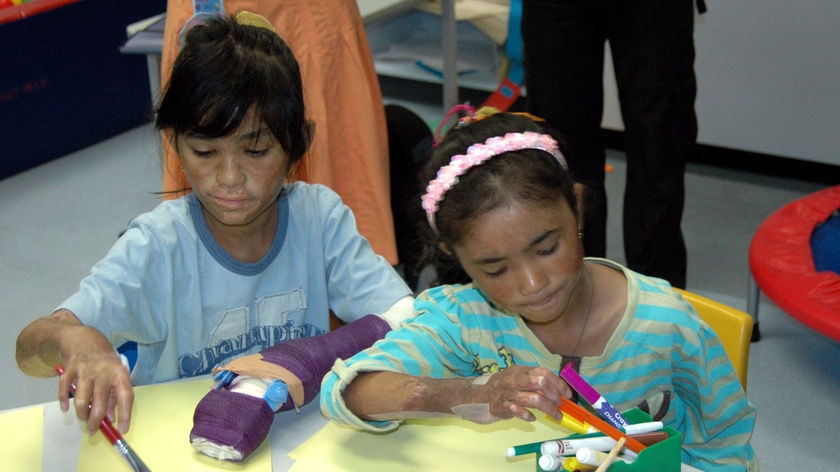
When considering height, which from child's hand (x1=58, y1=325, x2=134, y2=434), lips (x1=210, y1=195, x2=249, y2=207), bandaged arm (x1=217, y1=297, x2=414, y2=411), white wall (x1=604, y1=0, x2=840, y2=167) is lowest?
white wall (x1=604, y1=0, x2=840, y2=167)

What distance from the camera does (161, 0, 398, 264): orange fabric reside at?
203 cm

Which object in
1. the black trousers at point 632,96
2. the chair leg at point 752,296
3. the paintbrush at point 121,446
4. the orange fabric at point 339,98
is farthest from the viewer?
the chair leg at point 752,296

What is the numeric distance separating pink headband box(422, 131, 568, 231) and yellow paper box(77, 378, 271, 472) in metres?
0.35

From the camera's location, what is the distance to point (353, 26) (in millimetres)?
2143

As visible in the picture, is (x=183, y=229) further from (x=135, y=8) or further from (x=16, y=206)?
(x=135, y=8)

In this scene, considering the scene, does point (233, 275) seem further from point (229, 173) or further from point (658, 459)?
point (658, 459)

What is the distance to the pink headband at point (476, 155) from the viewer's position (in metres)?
1.16

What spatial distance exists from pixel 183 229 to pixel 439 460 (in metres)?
0.54

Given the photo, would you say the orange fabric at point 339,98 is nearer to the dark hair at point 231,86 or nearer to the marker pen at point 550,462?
the dark hair at point 231,86

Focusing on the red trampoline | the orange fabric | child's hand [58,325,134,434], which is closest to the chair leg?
the red trampoline

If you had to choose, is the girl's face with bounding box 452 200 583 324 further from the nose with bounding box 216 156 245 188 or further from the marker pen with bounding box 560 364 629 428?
the nose with bounding box 216 156 245 188

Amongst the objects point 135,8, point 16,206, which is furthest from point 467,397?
point 135,8

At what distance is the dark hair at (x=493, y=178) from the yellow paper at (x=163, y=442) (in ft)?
1.13

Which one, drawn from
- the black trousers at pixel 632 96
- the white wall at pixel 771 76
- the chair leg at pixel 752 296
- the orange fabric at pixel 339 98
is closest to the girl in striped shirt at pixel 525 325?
the orange fabric at pixel 339 98
